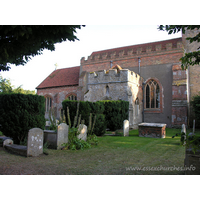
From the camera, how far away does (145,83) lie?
18.7 meters

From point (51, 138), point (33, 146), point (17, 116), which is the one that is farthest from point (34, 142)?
point (17, 116)

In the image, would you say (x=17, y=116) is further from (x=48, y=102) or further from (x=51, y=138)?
(x=48, y=102)

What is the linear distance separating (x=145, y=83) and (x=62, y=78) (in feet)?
40.4

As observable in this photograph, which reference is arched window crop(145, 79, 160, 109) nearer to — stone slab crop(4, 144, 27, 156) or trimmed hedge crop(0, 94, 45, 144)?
trimmed hedge crop(0, 94, 45, 144)

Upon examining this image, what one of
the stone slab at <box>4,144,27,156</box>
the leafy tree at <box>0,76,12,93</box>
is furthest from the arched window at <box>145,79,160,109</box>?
the leafy tree at <box>0,76,12,93</box>

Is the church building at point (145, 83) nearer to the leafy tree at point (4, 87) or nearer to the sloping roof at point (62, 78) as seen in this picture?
the sloping roof at point (62, 78)

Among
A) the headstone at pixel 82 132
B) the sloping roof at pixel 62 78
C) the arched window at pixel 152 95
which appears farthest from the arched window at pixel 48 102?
the headstone at pixel 82 132

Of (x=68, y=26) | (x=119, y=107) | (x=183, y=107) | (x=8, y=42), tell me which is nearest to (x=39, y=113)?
(x=8, y=42)

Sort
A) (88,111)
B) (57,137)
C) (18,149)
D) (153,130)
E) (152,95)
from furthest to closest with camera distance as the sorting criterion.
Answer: (152,95), (153,130), (88,111), (57,137), (18,149)

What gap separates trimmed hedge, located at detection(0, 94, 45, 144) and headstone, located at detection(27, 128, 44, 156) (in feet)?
5.35

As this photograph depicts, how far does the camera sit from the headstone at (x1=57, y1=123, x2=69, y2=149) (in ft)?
23.1

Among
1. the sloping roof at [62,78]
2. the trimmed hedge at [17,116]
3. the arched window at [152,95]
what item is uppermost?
the sloping roof at [62,78]

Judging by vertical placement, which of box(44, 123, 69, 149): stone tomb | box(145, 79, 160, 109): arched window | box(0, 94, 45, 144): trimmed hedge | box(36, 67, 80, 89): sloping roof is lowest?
box(44, 123, 69, 149): stone tomb

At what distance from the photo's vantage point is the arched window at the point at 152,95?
1803cm
